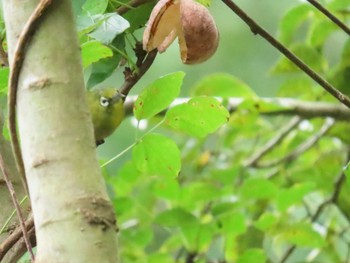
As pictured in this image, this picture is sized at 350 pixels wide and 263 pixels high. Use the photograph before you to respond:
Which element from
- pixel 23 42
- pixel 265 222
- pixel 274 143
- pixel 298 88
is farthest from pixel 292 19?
pixel 23 42

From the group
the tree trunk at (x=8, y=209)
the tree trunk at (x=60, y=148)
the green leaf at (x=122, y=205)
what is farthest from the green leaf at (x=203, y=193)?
the tree trunk at (x=60, y=148)

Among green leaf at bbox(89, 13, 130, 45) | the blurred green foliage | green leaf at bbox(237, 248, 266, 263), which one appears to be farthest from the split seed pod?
green leaf at bbox(237, 248, 266, 263)

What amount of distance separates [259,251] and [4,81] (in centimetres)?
54

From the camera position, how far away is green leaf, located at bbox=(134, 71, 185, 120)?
2.25ft

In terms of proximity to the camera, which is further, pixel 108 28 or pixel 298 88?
pixel 298 88

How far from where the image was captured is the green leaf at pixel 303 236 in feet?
4.01

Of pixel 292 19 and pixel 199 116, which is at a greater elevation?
pixel 199 116

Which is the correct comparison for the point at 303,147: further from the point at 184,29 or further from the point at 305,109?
the point at 184,29

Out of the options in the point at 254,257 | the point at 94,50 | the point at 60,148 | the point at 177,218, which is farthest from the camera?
the point at 177,218

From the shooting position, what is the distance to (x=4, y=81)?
0.62 metres

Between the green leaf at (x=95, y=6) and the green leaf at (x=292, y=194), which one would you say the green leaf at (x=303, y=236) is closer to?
the green leaf at (x=292, y=194)

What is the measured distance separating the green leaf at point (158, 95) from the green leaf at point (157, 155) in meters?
0.02

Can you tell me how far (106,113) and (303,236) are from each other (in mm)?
633

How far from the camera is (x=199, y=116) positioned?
704 mm
